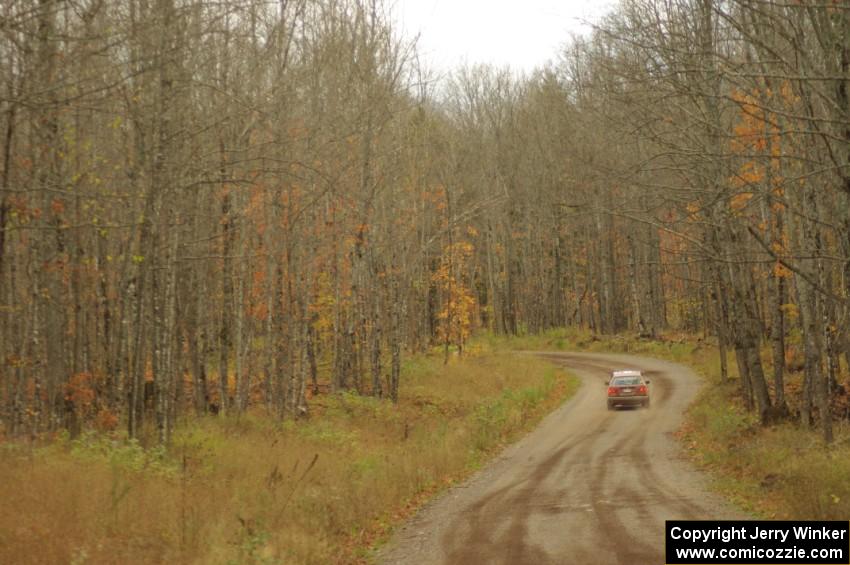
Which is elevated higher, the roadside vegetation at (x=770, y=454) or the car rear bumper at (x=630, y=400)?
the roadside vegetation at (x=770, y=454)

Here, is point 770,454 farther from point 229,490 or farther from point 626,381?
point 626,381

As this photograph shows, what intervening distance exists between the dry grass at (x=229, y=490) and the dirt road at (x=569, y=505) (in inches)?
35.8

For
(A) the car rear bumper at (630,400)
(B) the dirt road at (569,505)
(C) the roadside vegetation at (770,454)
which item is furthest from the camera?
(A) the car rear bumper at (630,400)

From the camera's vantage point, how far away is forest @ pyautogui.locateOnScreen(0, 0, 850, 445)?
9.33 metres

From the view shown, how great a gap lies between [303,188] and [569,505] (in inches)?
525

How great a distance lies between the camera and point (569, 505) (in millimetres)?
13016

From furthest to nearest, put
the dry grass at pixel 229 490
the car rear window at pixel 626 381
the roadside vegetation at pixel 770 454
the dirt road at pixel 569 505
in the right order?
the car rear window at pixel 626 381 < the roadside vegetation at pixel 770 454 < the dirt road at pixel 569 505 < the dry grass at pixel 229 490

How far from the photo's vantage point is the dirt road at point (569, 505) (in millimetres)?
9961

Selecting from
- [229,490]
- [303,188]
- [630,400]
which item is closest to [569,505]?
[229,490]

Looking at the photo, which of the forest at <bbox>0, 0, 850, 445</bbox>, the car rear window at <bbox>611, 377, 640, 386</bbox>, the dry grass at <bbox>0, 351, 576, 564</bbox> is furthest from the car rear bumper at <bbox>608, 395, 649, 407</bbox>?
the dry grass at <bbox>0, 351, 576, 564</bbox>

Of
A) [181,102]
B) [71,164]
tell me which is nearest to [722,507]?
[181,102]

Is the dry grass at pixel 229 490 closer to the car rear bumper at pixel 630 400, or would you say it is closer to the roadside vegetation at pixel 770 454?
the roadside vegetation at pixel 770 454

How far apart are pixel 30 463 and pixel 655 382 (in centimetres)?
2914

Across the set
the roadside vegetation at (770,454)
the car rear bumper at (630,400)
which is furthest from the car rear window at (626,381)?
the roadside vegetation at (770,454)
